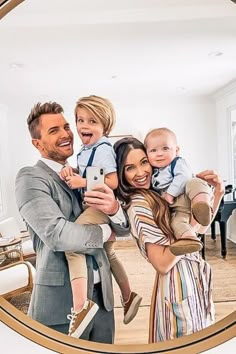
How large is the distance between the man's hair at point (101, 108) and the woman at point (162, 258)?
64 mm

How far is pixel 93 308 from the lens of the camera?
1.15 m

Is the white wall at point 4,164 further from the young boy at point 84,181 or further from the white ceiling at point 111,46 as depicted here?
the young boy at point 84,181

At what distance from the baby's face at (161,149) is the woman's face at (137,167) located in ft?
0.07

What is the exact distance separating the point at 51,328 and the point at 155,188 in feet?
1.77

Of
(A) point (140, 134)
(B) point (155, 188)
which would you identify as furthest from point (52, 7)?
(B) point (155, 188)

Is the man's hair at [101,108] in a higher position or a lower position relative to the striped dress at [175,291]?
higher

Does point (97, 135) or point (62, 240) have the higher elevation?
point (97, 135)

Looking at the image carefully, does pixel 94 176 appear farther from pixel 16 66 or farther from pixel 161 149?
pixel 16 66

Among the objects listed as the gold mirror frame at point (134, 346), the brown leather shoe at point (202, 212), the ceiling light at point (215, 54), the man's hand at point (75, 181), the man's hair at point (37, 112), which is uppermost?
the ceiling light at point (215, 54)

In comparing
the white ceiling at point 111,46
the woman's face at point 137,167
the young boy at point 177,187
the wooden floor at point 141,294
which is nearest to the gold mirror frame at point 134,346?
the wooden floor at point 141,294

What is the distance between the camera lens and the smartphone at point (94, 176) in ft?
3.74

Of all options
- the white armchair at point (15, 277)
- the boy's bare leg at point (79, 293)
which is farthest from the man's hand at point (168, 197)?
the white armchair at point (15, 277)

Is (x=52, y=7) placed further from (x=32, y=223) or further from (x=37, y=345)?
(x=37, y=345)

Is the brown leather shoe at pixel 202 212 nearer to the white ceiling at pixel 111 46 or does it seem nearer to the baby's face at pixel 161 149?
the baby's face at pixel 161 149
